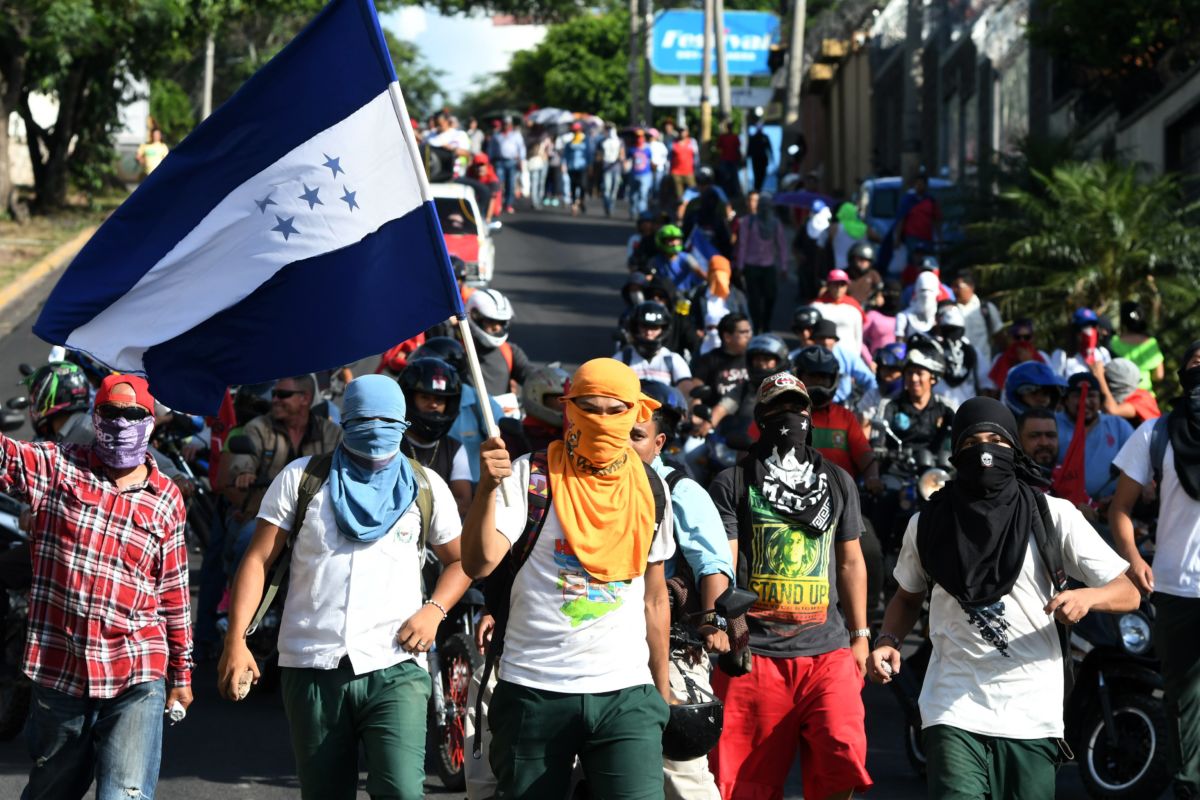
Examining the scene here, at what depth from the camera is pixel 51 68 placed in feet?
107

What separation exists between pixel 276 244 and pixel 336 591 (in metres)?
1.16

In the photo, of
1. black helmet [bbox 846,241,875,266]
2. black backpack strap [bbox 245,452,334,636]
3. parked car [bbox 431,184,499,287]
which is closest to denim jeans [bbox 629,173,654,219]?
parked car [bbox 431,184,499,287]

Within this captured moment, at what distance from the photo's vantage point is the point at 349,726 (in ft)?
20.3

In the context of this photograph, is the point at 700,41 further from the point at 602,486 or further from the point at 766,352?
the point at 602,486

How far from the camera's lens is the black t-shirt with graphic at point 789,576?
23.1 ft

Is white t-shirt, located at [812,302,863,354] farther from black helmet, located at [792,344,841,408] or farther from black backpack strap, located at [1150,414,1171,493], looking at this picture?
black backpack strap, located at [1150,414,1171,493]

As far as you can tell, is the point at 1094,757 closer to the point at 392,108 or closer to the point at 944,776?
the point at 944,776

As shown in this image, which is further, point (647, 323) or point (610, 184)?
point (610, 184)

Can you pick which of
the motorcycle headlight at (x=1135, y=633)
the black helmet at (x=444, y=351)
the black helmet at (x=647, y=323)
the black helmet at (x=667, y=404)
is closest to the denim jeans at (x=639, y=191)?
the black helmet at (x=647, y=323)

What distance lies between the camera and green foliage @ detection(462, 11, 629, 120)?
83375 mm

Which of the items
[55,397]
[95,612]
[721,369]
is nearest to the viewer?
[95,612]

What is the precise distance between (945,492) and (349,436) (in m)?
1.90

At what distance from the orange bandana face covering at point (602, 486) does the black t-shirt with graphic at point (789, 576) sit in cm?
106

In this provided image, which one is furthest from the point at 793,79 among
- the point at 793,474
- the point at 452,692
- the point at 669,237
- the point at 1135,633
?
the point at 793,474
